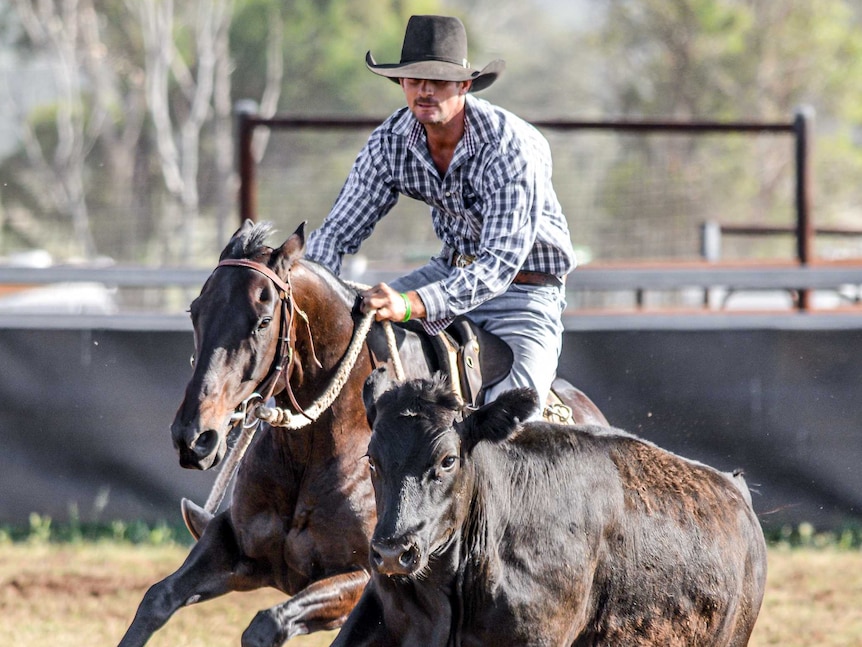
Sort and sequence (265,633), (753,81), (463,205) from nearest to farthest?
(265,633) → (463,205) → (753,81)

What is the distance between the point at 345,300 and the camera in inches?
178

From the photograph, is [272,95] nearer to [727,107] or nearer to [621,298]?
[727,107]

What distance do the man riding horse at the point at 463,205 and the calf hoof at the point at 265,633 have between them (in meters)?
0.99

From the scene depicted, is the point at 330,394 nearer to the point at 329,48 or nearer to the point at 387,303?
the point at 387,303

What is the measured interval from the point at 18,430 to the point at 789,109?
3952 centimetres

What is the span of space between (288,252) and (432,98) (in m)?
0.75

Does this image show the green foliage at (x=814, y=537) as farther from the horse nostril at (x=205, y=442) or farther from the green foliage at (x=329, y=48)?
the green foliage at (x=329, y=48)

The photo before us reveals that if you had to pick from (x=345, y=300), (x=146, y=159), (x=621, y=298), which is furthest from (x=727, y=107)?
(x=345, y=300)

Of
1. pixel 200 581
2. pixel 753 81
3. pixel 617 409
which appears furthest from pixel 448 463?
pixel 753 81

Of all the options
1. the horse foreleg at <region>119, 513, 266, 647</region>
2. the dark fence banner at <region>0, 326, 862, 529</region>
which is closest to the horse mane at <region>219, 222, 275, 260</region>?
the horse foreleg at <region>119, 513, 266, 647</region>

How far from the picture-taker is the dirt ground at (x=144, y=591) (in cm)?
590

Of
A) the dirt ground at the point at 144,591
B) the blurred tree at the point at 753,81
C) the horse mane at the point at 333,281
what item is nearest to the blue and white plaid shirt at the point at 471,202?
the horse mane at the point at 333,281

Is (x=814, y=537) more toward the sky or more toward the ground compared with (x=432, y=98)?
more toward the ground

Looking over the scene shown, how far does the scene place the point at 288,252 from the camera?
423 cm
